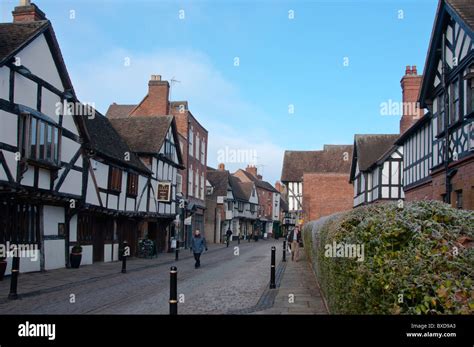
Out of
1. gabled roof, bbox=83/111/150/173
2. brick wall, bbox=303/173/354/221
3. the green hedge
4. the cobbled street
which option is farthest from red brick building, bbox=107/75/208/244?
the green hedge

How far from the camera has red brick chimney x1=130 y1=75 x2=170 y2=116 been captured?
33.7 m

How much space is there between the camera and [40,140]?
48.3 ft

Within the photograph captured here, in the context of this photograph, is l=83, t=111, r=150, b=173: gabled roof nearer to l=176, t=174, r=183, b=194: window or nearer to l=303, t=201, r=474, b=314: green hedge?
l=176, t=174, r=183, b=194: window

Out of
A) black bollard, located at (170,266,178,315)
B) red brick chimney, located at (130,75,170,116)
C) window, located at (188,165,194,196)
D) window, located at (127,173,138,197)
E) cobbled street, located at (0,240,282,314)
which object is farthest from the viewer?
window, located at (188,165,194,196)

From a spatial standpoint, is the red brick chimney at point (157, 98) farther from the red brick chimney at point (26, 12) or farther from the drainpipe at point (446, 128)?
the drainpipe at point (446, 128)

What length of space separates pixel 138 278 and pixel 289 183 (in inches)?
1592

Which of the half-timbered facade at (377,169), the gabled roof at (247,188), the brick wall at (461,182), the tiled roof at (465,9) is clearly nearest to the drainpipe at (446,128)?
the brick wall at (461,182)

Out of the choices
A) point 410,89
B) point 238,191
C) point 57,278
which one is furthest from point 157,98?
point 238,191

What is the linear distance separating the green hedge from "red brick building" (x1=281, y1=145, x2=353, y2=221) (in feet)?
128

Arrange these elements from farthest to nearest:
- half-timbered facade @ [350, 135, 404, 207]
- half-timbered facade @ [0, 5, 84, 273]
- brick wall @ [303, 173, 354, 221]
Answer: brick wall @ [303, 173, 354, 221] → half-timbered facade @ [350, 135, 404, 207] → half-timbered facade @ [0, 5, 84, 273]

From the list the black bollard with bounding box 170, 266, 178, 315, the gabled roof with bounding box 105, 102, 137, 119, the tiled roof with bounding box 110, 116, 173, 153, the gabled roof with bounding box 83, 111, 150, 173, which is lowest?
the black bollard with bounding box 170, 266, 178, 315

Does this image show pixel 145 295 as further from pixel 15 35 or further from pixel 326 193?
pixel 326 193

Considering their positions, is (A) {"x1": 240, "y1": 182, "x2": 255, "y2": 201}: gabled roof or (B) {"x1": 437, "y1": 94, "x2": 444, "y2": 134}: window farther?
(A) {"x1": 240, "y1": 182, "x2": 255, "y2": 201}: gabled roof
